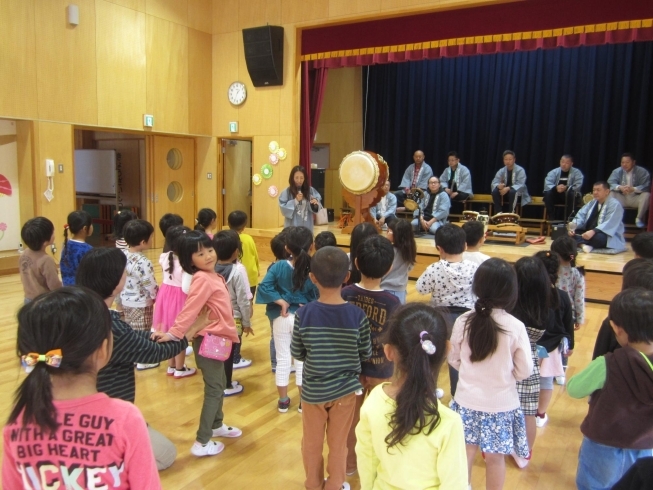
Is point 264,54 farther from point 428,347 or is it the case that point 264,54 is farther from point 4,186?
point 428,347

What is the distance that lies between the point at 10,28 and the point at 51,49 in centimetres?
52

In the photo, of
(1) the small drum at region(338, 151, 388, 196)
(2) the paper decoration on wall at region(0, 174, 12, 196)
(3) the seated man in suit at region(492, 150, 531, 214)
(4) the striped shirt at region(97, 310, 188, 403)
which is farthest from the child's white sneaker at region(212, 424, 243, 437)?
(3) the seated man in suit at region(492, 150, 531, 214)

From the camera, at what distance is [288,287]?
9.21 ft

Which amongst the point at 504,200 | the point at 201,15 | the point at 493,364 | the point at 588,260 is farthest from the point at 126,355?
the point at 201,15

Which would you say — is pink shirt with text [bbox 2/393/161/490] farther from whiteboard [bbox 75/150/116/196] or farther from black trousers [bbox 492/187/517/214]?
whiteboard [bbox 75/150/116/196]

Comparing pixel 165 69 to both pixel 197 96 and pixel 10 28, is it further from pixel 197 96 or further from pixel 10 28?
pixel 10 28

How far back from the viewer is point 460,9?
6.70 meters

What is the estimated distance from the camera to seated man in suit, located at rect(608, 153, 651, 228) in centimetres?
730

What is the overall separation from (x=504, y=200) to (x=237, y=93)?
467cm

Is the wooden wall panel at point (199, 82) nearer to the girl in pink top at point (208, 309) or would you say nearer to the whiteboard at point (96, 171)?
the whiteboard at point (96, 171)

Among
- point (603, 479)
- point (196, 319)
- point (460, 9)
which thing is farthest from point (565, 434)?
point (460, 9)

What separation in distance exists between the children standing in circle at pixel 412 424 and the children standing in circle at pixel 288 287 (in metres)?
1.39

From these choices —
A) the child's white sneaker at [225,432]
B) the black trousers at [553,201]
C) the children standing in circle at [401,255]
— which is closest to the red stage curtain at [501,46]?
the black trousers at [553,201]

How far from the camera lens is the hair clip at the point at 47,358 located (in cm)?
103
